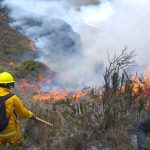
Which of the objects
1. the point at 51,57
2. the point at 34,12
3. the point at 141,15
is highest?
the point at 34,12

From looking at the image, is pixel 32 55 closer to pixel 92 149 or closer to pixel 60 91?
pixel 60 91

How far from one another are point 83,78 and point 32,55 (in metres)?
4.32

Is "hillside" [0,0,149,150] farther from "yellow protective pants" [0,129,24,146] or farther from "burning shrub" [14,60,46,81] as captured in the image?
"burning shrub" [14,60,46,81]

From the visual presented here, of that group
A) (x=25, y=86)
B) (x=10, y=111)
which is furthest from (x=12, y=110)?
(x=25, y=86)

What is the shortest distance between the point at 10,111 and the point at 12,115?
111 mm

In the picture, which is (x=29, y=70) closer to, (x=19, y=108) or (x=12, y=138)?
(x=12, y=138)

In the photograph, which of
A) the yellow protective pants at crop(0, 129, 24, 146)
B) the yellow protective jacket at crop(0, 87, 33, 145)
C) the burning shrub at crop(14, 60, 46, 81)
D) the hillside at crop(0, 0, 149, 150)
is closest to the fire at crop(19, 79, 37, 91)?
the burning shrub at crop(14, 60, 46, 81)

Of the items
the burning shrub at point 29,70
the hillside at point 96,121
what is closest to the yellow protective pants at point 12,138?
the hillside at point 96,121

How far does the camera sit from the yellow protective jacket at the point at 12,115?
7.45 m

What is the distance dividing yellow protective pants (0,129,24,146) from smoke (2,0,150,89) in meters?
7.91

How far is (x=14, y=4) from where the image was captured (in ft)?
87.5

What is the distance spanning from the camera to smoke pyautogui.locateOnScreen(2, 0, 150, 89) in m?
18.3

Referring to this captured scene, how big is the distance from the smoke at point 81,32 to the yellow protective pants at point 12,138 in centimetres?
791

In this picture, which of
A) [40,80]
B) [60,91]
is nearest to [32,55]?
[40,80]
